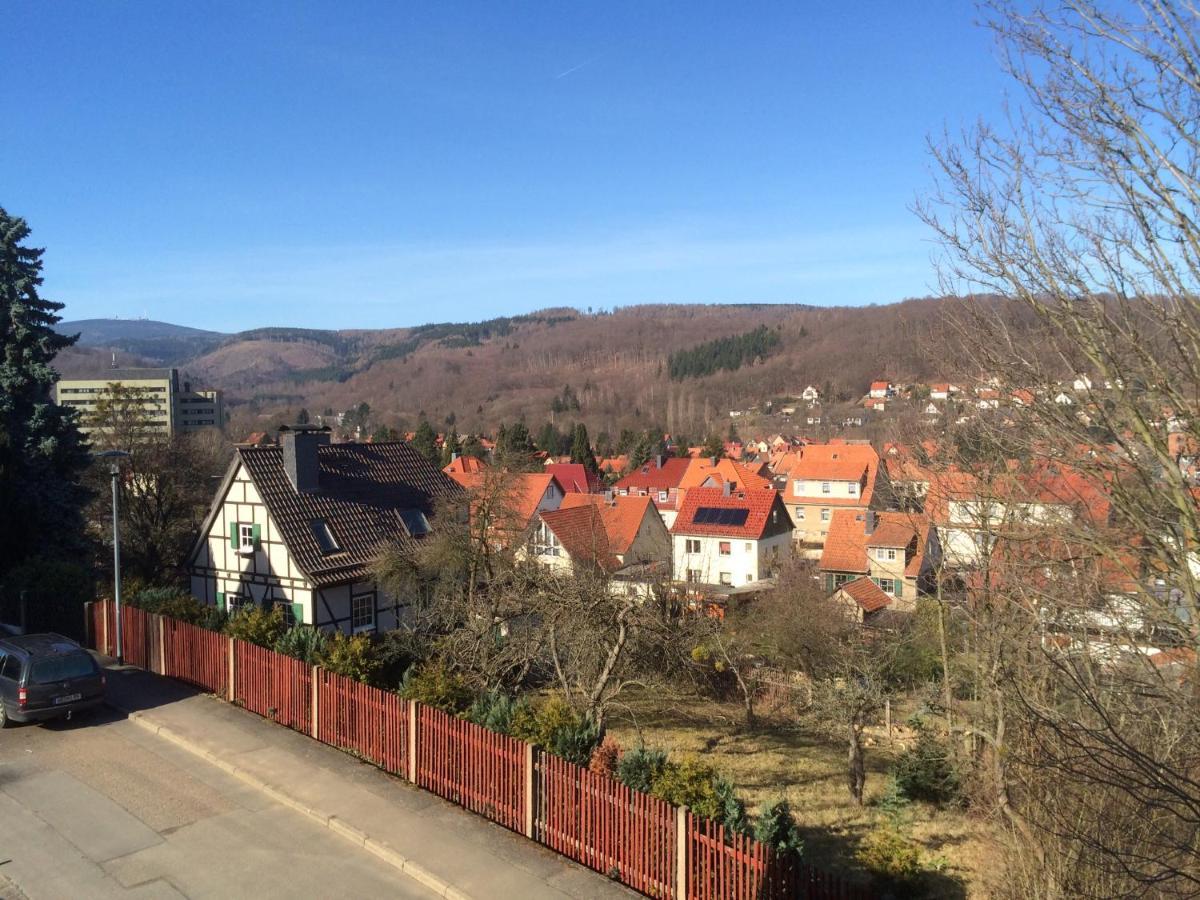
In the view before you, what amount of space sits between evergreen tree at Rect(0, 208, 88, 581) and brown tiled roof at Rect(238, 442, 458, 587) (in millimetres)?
6048

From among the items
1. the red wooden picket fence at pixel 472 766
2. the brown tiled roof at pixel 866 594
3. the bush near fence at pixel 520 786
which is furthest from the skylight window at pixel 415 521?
the brown tiled roof at pixel 866 594

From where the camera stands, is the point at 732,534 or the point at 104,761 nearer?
the point at 104,761

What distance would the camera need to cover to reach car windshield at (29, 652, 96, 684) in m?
13.5

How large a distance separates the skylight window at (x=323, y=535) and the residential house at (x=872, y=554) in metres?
23.6

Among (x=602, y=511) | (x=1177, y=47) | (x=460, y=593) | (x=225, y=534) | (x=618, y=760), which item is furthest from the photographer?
(x=602, y=511)

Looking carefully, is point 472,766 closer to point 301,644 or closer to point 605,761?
point 605,761

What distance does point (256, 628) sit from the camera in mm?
15414

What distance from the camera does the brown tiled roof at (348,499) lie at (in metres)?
23.2

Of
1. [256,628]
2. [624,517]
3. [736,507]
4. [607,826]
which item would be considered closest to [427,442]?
[736,507]

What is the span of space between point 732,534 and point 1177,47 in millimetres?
42057

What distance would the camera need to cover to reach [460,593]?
1864cm

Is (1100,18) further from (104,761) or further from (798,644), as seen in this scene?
(798,644)

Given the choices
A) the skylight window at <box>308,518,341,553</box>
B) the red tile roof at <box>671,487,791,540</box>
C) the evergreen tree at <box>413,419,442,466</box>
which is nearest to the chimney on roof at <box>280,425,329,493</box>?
the skylight window at <box>308,518,341,553</box>

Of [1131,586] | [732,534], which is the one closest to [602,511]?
[732,534]
